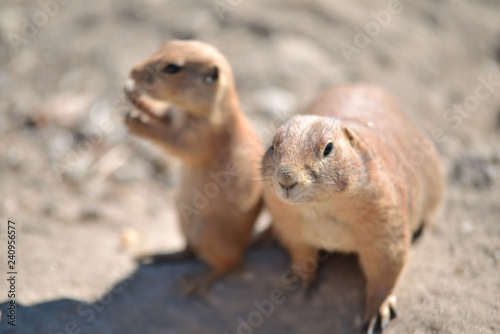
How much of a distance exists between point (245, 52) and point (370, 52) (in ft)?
5.65

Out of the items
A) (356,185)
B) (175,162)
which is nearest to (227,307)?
(356,185)

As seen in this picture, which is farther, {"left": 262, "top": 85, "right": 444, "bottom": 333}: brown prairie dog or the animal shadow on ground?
the animal shadow on ground

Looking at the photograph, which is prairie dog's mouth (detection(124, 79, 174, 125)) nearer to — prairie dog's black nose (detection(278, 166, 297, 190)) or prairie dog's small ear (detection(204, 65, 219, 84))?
prairie dog's small ear (detection(204, 65, 219, 84))

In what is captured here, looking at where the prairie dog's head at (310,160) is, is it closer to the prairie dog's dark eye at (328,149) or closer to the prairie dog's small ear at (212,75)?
the prairie dog's dark eye at (328,149)

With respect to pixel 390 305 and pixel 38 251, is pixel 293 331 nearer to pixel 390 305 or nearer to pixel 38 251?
pixel 390 305

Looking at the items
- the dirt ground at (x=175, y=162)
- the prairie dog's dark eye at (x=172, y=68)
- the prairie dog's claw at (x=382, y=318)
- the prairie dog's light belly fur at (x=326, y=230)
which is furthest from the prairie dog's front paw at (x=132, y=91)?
the prairie dog's claw at (x=382, y=318)

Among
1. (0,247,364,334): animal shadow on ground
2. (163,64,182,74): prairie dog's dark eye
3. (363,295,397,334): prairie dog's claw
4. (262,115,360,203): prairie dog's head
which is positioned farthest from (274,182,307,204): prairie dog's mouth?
(163,64,182,74): prairie dog's dark eye

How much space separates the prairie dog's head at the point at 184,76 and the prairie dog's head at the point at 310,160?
1151 millimetres

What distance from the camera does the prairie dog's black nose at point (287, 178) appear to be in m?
2.72

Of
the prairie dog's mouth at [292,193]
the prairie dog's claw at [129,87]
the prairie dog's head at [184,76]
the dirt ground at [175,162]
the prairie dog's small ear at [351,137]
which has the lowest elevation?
the dirt ground at [175,162]

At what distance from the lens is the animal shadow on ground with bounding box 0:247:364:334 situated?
11.9 feet

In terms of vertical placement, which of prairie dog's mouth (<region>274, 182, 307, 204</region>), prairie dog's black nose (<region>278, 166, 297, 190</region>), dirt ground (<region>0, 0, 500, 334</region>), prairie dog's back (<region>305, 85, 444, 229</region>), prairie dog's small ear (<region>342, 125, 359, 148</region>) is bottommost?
dirt ground (<region>0, 0, 500, 334</region>)

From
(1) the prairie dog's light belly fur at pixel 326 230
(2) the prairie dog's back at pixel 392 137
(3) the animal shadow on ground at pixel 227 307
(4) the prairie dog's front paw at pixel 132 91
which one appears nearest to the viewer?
(1) the prairie dog's light belly fur at pixel 326 230

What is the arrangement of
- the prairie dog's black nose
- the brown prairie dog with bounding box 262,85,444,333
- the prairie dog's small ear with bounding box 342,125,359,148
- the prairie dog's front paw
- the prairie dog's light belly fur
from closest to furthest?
the prairie dog's black nose < the brown prairie dog with bounding box 262,85,444,333 < the prairie dog's small ear with bounding box 342,125,359,148 < the prairie dog's light belly fur < the prairie dog's front paw
